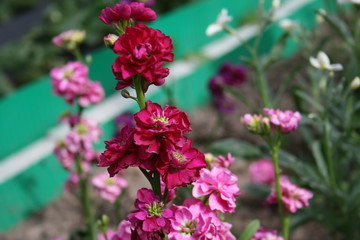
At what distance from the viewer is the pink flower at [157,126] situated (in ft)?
2.41

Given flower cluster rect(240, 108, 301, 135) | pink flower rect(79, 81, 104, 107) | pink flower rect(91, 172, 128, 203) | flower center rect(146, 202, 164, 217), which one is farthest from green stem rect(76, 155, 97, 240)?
flower center rect(146, 202, 164, 217)

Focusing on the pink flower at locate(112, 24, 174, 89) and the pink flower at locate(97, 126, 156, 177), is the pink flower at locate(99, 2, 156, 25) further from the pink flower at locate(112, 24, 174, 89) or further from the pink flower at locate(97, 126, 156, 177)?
the pink flower at locate(97, 126, 156, 177)

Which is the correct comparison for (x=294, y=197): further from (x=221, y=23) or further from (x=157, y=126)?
(x=221, y=23)

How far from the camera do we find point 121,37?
0.75m

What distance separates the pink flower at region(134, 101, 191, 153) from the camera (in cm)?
74

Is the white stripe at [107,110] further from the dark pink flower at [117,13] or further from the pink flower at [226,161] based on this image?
the dark pink flower at [117,13]

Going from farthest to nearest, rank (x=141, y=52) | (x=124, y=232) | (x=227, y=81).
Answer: (x=227, y=81), (x=124, y=232), (x=141, y=52)

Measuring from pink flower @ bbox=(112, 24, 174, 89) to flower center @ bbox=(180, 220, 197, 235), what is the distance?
23cm

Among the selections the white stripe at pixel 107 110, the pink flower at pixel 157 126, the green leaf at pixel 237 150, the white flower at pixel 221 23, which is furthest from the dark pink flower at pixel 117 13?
the white stripe at pixel 107 110

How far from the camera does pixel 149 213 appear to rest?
789 millimetres

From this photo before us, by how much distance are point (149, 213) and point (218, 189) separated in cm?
13

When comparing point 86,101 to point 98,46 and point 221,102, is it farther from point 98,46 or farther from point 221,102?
point 98,46

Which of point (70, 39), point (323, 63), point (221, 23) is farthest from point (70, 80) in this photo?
point (323, 63)

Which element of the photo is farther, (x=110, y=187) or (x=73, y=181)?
(x=73, y=181)
